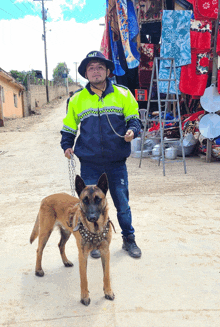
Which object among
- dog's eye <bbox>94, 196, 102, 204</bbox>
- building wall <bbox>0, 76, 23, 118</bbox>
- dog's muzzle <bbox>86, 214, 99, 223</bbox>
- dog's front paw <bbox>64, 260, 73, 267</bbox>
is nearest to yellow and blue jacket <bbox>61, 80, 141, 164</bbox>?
dog's eye <bbox>94, 196, 102, 204</bbox>

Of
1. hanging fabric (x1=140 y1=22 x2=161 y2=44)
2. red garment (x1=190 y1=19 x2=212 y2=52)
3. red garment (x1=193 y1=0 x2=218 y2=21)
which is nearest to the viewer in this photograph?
red garment (x1=193 y1=0 x2=218 y2=21)

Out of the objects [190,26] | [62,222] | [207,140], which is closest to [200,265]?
[62,222]

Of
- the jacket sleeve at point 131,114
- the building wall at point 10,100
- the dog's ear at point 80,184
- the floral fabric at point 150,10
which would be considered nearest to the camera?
the dog's ear at point 80,184

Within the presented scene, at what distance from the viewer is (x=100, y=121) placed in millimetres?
2799

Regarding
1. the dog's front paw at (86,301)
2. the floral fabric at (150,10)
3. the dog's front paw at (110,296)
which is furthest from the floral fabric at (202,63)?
the dog's front paw at (86,301)

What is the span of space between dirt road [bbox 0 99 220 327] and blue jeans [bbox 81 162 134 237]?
46 centimetres

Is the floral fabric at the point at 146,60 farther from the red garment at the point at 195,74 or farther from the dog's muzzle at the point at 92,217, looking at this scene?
the dog's muzzle at the point at 92,217

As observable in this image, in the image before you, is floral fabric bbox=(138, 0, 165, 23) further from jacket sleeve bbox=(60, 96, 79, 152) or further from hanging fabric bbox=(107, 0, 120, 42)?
jacket sleeve bbox=(60, 96, 79, 152)

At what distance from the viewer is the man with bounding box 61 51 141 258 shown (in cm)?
279

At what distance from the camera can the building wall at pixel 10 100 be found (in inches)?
867

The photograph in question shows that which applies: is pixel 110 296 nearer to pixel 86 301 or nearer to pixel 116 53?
pixel 86 301

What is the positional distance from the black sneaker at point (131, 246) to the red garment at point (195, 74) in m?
5.03

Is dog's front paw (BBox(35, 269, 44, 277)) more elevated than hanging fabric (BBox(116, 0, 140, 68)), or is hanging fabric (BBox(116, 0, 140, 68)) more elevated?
hanging fabric (BBox(116, 0, 140, 68))

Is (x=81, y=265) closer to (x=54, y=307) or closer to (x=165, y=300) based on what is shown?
(x=54, y=307)
